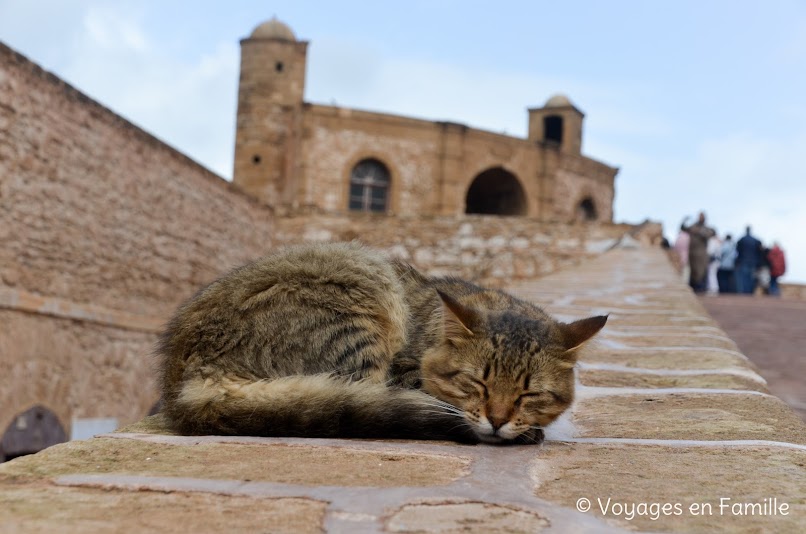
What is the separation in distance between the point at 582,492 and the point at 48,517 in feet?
3.37

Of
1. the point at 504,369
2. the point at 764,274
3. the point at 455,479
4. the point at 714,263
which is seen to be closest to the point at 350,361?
the point at 504,369

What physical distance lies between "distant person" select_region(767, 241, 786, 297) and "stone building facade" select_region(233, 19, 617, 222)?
950 cm

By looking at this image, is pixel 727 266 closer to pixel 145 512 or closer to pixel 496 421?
pixel 496 421

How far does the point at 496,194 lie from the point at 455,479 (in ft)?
88.7

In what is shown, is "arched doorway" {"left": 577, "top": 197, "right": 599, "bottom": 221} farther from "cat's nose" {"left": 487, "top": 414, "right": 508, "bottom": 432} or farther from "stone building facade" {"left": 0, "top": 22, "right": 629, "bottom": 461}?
"cat's nose" {"left": 487, "top": 414, "right": 508, "bottom": 432}

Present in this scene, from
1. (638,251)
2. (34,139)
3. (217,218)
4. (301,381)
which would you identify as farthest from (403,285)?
(638,251)

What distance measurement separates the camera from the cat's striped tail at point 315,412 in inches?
85.2

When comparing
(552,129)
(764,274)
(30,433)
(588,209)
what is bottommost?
(30,433)

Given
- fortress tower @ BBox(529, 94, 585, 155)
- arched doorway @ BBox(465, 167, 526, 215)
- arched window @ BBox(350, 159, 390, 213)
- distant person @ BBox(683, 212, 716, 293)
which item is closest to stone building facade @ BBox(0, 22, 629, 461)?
distant person @ BBox(683, 212, 716, 293)

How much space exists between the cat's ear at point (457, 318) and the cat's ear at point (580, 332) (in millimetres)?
287

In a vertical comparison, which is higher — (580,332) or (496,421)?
(580,332)

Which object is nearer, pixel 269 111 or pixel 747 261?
pixel 747 261

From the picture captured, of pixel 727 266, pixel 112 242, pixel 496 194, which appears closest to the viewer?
pixel 112 242

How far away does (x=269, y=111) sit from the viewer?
2309 centimetres
